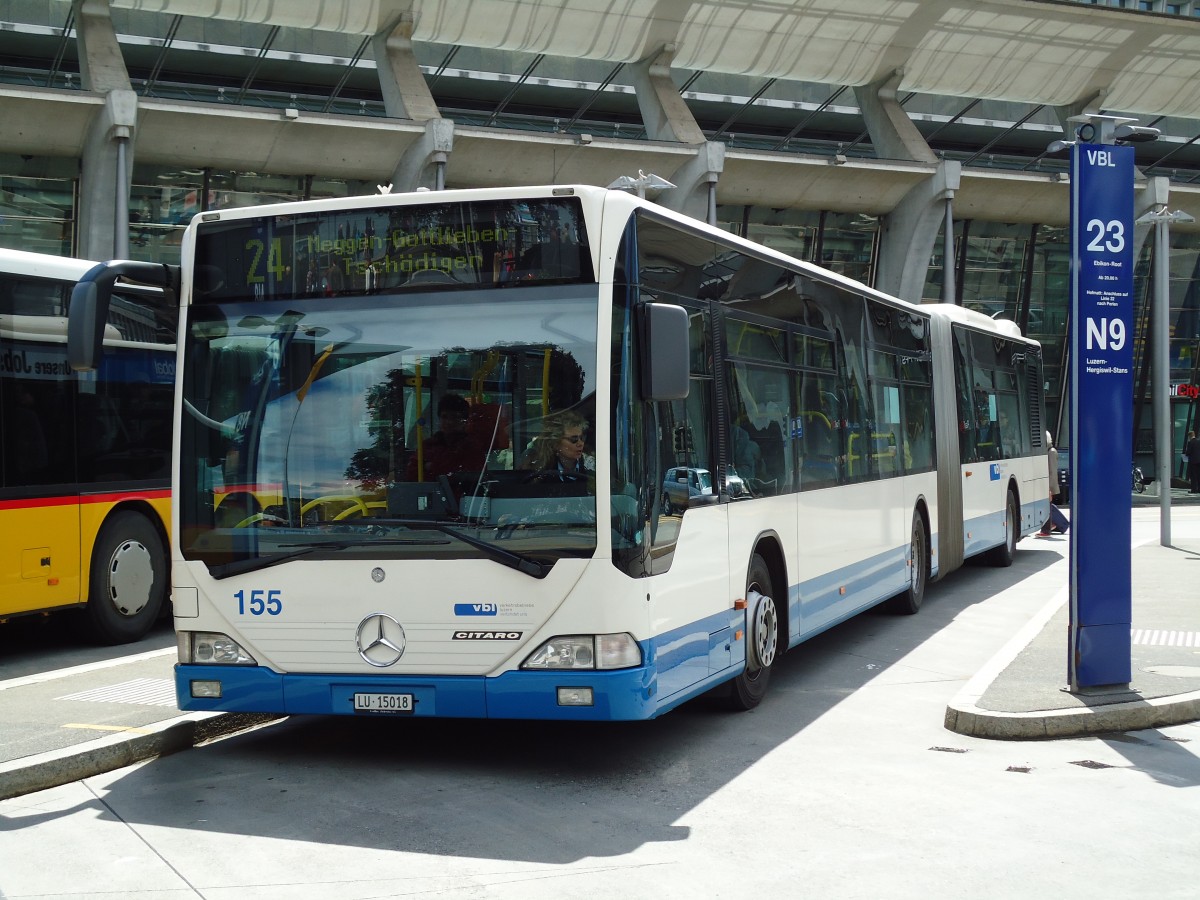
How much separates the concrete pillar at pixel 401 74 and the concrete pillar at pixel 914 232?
544 inches

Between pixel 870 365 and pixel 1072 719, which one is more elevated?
pixel 870 365

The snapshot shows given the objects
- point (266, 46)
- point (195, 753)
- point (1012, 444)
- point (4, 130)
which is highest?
point (266, 46)

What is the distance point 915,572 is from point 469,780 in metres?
7.61

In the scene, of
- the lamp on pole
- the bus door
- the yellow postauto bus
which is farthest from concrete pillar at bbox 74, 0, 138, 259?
the lamp on pole

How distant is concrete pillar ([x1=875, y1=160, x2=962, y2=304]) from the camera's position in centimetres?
3672

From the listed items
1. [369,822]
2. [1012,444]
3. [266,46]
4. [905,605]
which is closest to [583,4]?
[266,46]

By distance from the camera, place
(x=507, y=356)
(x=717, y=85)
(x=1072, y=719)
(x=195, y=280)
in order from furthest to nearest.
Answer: (x=717, y=85) < (x=1072, y=719) < (x=195, y=280) < (x=507, y=356)

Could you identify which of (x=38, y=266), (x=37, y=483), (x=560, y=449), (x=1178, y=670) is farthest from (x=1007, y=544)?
(x=560, y=449)

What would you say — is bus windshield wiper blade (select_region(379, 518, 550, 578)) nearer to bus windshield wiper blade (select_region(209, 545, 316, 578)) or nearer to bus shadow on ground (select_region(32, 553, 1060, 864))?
bus windshield wiper blade (select_region(209, 545, 316, 578))

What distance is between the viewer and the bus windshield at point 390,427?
21.7ft

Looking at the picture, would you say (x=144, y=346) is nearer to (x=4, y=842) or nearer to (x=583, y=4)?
(x=4, y=842)

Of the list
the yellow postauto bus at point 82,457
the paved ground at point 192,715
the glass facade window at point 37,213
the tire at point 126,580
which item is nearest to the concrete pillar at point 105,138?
the glass facade window at point 37,213

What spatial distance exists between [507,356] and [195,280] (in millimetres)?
1821

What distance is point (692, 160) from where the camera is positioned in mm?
32500
